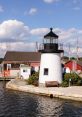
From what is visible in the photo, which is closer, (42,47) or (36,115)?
(36,115)

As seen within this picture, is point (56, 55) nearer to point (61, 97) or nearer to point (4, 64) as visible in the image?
point (61, 97)

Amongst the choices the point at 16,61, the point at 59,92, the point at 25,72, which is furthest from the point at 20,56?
the point at 59,92

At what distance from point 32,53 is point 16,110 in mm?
49238

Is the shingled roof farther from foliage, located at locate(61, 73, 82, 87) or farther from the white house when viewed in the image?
foliage, located at locate(61, 73, 82, 87)

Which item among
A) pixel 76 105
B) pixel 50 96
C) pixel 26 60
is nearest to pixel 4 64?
pixel 26 60

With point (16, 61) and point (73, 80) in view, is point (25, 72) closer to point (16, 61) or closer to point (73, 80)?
point (16, 61)

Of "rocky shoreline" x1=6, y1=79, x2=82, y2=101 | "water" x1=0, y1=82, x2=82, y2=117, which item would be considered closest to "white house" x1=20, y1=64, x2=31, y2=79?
"rocky shoreline" x1=6, y1=79, x2=82, y2=101

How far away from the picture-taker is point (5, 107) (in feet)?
106

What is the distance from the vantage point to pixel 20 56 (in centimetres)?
7762

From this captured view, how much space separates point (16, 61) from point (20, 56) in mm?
2694

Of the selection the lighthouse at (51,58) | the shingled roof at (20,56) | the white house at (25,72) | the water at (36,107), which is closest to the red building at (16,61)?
the shingled roof at (20,56)

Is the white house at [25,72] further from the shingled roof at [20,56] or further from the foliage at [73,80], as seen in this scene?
the foliage at [73,80]

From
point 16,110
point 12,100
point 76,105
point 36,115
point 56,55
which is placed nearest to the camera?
point 36,115

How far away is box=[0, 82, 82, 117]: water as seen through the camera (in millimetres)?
29656
